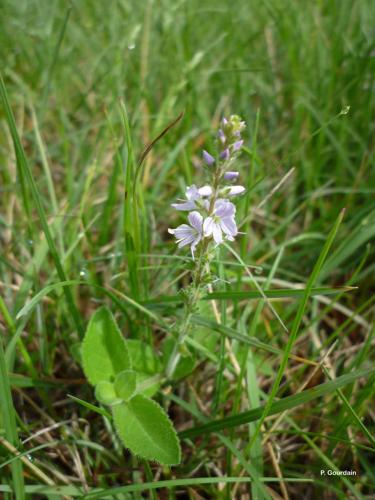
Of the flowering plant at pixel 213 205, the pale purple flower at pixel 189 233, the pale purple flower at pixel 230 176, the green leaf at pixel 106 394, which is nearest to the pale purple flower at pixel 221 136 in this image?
the flowering plant at pixel 213 205

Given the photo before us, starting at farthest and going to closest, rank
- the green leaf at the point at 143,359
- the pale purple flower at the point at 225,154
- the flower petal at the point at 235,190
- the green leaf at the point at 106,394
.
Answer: the green leaf at the point at 143,359 → the green leaf at the point at 106,394 → the flower petal at the point at 235,190 → the pale purple flower at the point at 225,154

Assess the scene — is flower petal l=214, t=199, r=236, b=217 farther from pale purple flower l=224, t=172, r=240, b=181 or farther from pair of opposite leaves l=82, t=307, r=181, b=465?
pair of opposite leaves l=82, t=307, r=181, b=465

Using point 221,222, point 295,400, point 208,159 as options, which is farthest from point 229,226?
point 295,400

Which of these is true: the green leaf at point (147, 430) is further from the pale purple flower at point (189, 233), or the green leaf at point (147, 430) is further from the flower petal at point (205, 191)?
the flower petal at point (205, 191)

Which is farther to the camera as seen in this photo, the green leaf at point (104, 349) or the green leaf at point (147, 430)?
the green leaf at point (104, 349)

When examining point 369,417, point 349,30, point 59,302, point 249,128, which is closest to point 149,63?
point 249,128

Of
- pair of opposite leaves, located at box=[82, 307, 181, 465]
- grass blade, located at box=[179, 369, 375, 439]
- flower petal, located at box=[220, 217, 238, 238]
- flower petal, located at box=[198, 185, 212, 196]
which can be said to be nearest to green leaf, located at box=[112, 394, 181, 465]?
pair of opposite leaves, located at box=[82, 307, 181, 465]

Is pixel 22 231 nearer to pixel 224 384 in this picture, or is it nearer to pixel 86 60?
pixel 224 384

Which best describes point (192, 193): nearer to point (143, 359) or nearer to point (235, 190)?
point (235, 190)
